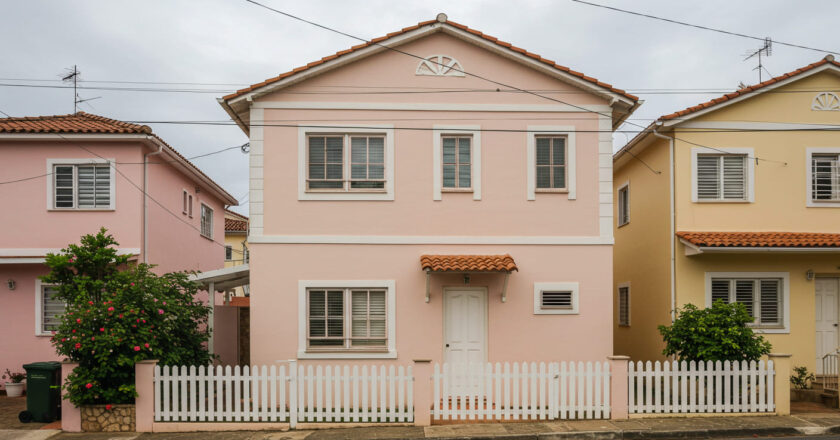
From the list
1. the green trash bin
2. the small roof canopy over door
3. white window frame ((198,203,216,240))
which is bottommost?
the green trash bin

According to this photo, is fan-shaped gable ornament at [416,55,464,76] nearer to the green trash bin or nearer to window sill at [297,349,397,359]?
window sill at [297,349,397,359]

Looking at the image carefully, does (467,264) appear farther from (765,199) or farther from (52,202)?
(52,202)

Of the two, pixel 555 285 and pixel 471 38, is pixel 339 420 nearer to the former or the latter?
pixel 555 285

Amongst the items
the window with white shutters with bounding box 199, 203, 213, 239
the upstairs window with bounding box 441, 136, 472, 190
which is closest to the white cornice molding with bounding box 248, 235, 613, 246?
the upstairs window with bounding box 441, 136, 472, 190

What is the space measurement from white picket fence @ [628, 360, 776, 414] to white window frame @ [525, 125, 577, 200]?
3.62 metres

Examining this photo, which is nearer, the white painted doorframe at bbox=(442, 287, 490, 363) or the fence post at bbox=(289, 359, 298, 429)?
the fence post at bbox=(289, 359, 298, 429)

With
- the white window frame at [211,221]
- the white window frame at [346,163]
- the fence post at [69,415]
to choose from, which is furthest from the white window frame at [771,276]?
the white window frame at [211,221]

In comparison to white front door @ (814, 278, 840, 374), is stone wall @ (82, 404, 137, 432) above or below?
below

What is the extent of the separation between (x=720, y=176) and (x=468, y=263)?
6.02m

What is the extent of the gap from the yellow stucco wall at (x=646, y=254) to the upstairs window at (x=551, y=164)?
2.72 metres

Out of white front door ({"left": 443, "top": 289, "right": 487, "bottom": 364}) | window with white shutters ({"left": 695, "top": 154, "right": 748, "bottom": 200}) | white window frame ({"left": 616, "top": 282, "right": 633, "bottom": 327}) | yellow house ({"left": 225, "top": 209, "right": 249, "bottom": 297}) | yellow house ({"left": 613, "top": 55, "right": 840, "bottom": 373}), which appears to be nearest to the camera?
white front door ({"left": 443, "top": 289, "right": 487, "bottom": 364})

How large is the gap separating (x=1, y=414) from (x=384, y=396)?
7097 mm

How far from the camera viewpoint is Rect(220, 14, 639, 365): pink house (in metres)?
12.8

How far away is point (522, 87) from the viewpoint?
13367 millimetres
